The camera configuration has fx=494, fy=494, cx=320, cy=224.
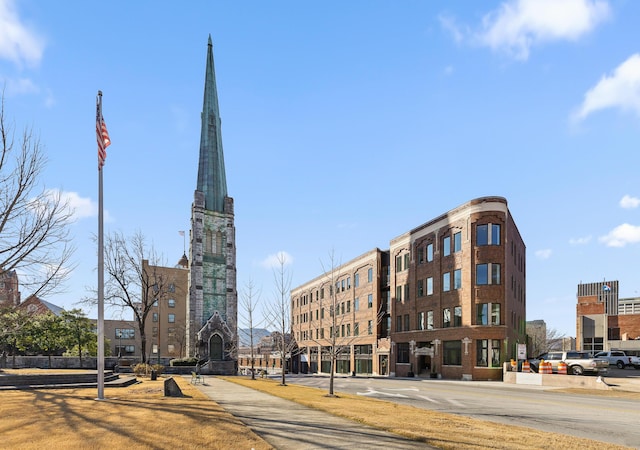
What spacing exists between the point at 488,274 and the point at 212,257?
40.4m

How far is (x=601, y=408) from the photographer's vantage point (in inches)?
792

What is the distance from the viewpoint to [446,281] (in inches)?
2021

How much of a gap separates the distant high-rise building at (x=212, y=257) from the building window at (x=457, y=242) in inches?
1219

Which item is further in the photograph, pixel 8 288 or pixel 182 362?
pixel 182 362

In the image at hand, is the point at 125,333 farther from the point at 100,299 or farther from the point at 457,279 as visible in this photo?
the point at 100,299

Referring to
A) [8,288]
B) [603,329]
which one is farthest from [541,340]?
[8,288]

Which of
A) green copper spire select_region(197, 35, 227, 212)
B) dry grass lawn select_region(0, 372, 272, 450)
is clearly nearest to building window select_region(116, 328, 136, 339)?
green copper spire select_region(197, 35, 227, 212)

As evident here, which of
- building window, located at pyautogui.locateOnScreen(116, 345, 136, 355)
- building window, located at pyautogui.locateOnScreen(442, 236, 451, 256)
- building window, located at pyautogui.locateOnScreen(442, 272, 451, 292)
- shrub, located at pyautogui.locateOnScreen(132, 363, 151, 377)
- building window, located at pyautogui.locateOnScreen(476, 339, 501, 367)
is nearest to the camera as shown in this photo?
shrub, located at pyautogui.locateOnScreen(132, 363, 151, 377)

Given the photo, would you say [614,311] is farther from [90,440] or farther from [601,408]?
[90,440]

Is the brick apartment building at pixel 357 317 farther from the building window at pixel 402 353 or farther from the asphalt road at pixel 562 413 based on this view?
the asphalt road at pixel 562 413

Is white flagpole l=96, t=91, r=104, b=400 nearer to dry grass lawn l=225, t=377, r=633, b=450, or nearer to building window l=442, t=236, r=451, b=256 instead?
dry grass lawn l=225, t=377, r=633, b=450

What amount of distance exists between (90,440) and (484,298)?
133 ft

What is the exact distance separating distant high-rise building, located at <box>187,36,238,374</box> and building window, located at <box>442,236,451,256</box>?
2944 centimetres

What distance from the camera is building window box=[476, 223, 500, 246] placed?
46.4 m
